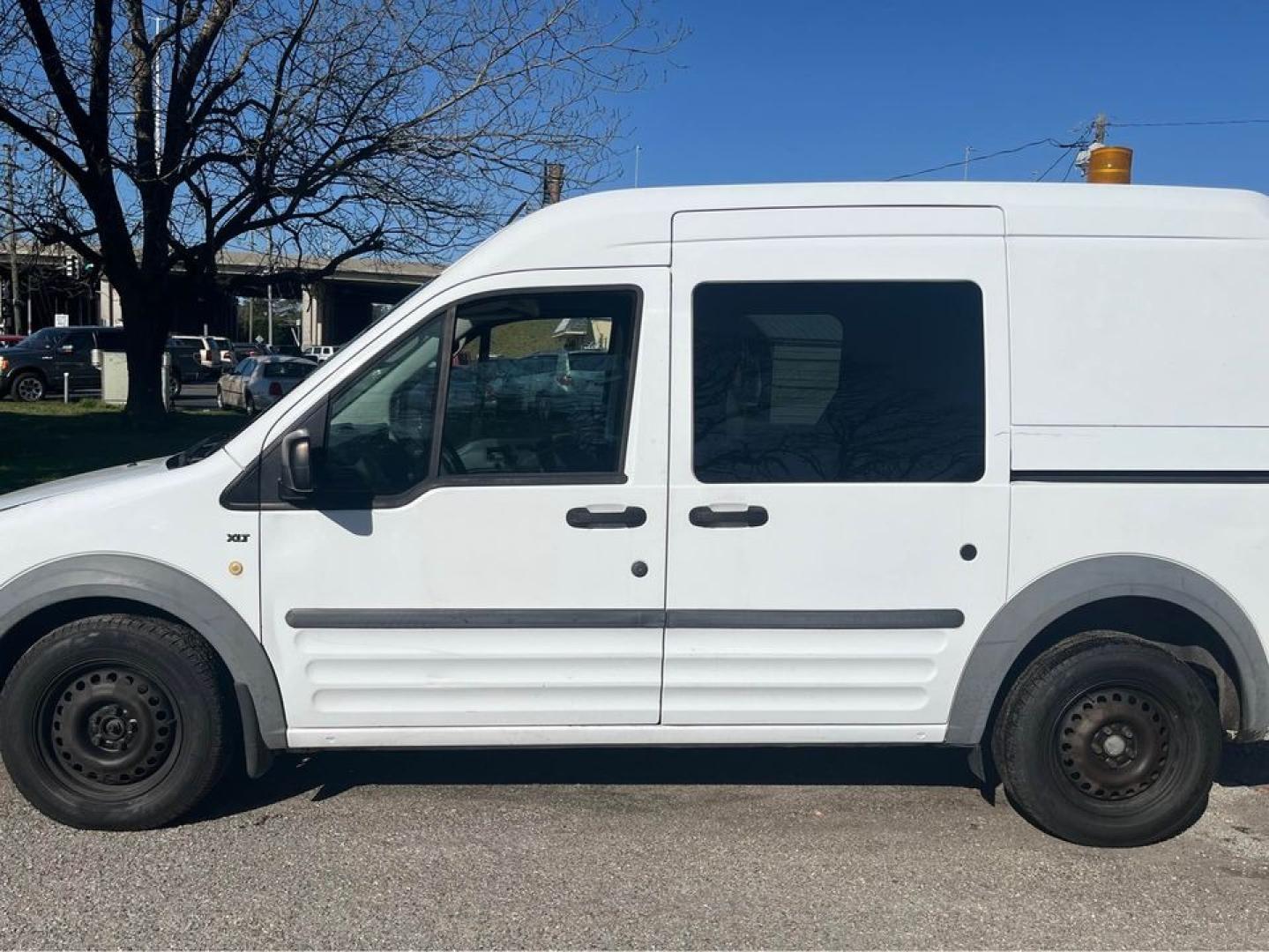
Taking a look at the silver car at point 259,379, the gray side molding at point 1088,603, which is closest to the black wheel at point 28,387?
the silver car at point 259,379

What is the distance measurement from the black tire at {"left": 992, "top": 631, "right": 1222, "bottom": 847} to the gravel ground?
14cm

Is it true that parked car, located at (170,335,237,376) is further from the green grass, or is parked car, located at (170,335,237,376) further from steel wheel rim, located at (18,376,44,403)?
the green grass

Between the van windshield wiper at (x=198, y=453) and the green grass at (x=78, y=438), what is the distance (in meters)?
6.19

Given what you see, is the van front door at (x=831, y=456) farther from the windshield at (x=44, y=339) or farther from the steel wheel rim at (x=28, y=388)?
the windshield at (x=44, y=339)

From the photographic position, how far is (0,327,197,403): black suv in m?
26.5

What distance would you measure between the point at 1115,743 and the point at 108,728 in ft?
11.9

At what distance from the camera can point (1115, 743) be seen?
4.20m

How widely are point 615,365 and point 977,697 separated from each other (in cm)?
177

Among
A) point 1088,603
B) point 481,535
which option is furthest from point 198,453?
point 1088,603

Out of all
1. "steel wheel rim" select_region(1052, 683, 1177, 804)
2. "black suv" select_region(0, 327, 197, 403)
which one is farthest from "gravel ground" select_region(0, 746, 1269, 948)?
"black suv" select_region(0, 327, 197, 403)

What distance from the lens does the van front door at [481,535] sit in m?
4.02

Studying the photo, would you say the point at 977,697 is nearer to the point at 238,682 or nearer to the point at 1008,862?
the point at 1008,862

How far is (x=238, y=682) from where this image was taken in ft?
Answer: 13.4

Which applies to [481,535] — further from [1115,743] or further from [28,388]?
[28,388]
